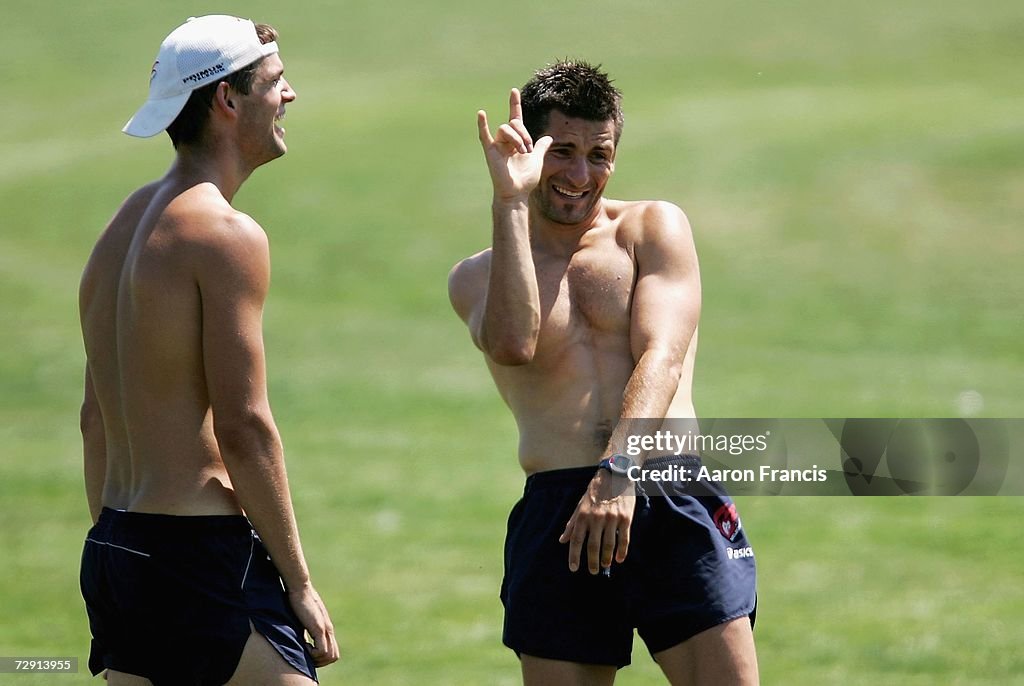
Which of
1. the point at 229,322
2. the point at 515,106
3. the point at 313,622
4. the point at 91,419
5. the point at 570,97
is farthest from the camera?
the point at 570,97

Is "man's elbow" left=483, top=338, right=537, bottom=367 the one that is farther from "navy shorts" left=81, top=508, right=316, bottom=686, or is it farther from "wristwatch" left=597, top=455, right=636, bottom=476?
"navy shorts" left=81, top=508, right=316, bottom=686

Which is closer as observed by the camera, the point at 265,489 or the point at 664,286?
the point at 265,489

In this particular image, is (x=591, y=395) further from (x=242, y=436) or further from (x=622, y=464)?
(x=242, y=436)

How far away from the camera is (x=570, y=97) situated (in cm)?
441

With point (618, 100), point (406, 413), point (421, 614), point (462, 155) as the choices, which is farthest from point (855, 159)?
point (618, 100)

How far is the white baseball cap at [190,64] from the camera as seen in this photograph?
12.0 feet

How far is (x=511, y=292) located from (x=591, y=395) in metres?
→ 0.44

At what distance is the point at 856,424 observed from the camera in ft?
32.0

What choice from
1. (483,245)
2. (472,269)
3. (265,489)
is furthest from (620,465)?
(483,245)

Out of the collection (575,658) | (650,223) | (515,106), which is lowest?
(575,658)

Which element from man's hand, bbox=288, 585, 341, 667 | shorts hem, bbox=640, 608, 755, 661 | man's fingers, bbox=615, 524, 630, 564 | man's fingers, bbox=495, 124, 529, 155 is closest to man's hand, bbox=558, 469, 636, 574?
man's fingers, bbox=615, 524, 630, 564

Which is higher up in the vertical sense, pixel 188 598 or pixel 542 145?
pixel 542 145

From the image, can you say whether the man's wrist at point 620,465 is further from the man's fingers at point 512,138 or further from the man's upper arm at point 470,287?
the man's fingers at point 512,138

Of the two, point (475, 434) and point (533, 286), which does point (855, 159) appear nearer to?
point (475, 434)
